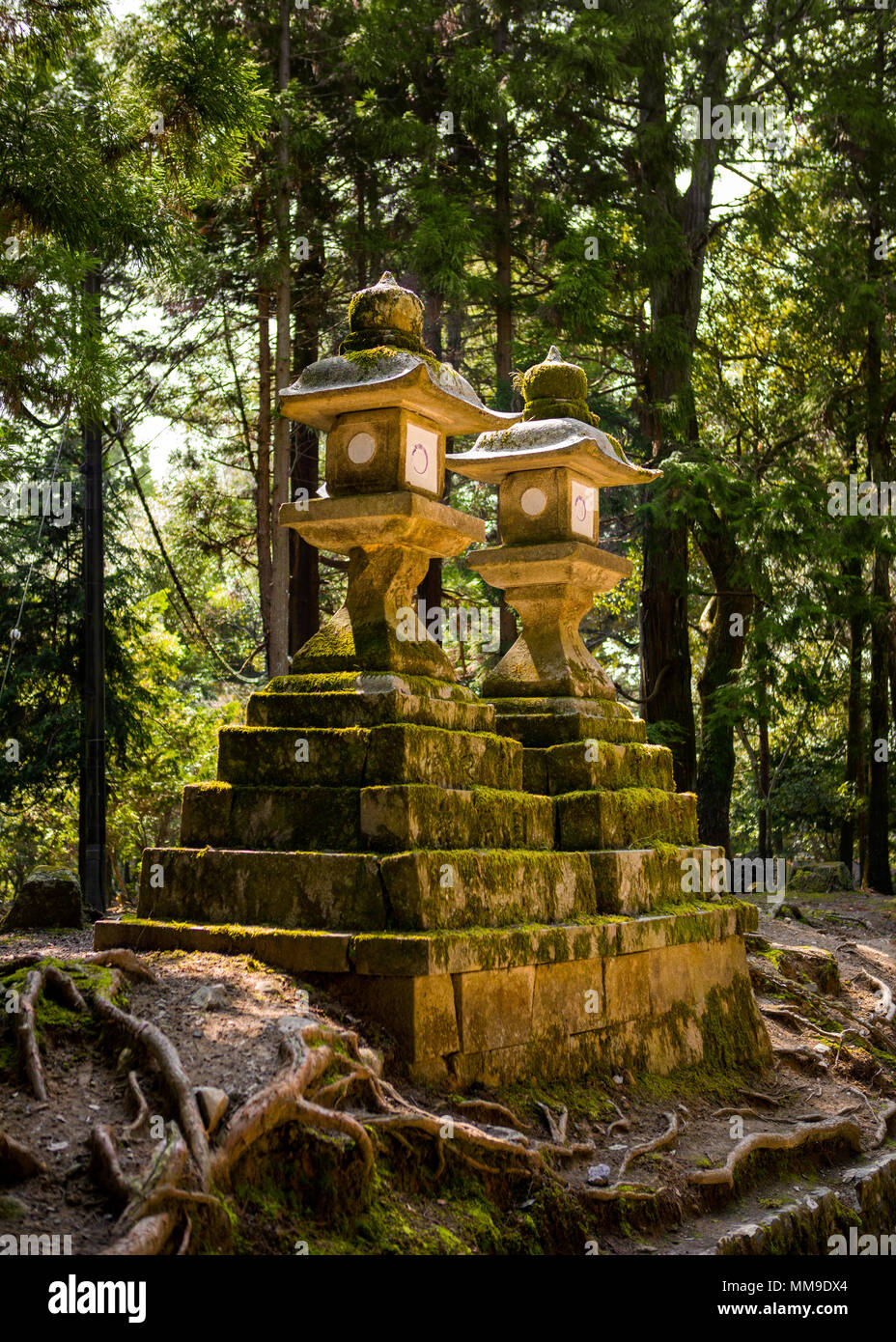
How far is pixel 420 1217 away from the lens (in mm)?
5160

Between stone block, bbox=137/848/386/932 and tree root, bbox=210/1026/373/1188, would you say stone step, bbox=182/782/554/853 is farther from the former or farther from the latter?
tree root, bbox=210/1026/373/1188

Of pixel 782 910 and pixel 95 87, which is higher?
pixel 95 87

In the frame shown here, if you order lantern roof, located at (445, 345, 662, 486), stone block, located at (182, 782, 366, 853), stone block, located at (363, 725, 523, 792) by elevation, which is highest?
lantern roof, located at (445, 345, 662, 486)

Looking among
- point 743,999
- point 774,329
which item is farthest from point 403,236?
point 743,999

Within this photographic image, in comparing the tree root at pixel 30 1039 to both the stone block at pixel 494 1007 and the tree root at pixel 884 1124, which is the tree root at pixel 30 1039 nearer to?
the stone block at pixel 494 1007

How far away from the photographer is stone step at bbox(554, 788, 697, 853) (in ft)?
26.6

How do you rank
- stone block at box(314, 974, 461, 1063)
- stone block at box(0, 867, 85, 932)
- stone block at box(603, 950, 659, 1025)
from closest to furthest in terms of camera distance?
stone block at box(314, 974, 461, 1063) → stone block at box(603, 950, 659, 1025) → stone block at box(0, 867, 85, 932)

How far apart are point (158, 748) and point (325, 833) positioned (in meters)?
14.1

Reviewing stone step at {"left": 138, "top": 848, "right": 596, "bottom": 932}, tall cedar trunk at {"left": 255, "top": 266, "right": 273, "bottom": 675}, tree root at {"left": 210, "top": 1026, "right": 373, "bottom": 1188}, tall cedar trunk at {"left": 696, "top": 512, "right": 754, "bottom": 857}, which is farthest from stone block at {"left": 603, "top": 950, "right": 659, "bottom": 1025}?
tall cedar trunk at {"left": 255, "top": 266, "right": 273, "bottom": 675}

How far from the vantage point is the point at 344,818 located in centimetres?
659

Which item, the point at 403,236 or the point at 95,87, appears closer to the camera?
the point at 95,87

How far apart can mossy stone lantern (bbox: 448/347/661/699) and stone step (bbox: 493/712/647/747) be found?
0.80 feet

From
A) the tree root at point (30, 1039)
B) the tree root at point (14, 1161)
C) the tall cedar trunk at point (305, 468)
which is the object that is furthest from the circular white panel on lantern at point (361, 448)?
the tall cedar trunk at point (305, 468)

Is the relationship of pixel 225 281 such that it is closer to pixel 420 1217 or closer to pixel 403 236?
pixel 403 236
